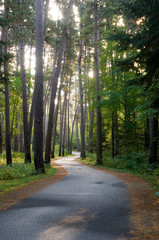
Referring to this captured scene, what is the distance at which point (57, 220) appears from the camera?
359cm

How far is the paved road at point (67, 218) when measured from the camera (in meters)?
3.00

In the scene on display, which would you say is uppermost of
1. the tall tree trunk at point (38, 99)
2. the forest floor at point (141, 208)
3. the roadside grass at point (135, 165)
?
the tall tree trunk at point (38, 99)

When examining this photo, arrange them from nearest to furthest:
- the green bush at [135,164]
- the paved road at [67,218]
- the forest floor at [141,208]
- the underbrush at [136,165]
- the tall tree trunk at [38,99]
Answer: the paved road at [67,218] → the forest floor at [141,208] → the tall tree trunk at [38,99] → the underbrush at [136,165] → the green bush at [135,164]

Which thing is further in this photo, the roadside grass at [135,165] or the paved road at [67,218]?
the roadside grass at [135,165]

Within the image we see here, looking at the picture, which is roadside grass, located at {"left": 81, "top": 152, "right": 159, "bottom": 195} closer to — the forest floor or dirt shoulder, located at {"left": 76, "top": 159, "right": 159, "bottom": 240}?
the forest floor

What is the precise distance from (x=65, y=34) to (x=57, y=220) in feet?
47.9

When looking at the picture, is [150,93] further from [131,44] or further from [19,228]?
[19,228]

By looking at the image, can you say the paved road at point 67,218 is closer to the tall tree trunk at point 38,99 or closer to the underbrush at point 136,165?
the tall tree trunk at point 38,99

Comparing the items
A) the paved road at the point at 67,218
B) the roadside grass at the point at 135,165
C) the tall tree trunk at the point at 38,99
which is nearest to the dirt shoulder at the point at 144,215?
the paved road at the point at 67,218

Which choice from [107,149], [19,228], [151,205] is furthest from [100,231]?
[107,149]

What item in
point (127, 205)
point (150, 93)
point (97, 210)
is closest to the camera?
point (97, 210)

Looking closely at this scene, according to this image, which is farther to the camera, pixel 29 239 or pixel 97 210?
pixel 97 210

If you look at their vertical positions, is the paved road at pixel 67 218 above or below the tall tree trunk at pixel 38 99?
below

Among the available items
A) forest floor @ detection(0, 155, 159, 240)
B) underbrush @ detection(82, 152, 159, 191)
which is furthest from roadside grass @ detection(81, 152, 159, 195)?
forest floor @ detection(0, 155, 159, 240)
